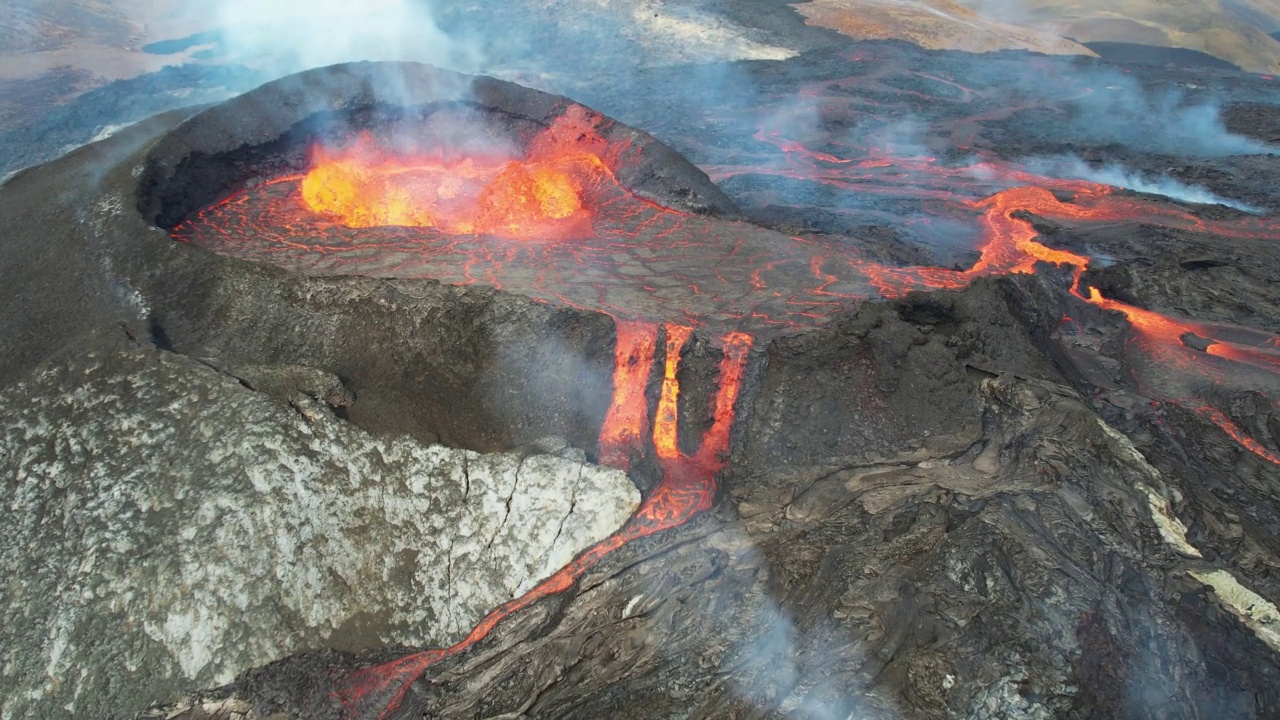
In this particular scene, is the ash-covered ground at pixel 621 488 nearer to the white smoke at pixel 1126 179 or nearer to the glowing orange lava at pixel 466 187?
the glowing orange lava at pixel 466 187

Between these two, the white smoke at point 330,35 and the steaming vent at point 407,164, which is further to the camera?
the white smoke at point 330,35

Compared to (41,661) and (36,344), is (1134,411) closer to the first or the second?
(41,661)

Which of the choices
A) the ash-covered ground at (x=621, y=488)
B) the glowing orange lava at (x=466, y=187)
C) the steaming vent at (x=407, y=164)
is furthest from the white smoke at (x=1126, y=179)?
the glowing orange lava at (x=466, y=187)

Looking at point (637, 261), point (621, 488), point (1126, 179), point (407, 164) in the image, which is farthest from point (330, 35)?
point (621, 488)

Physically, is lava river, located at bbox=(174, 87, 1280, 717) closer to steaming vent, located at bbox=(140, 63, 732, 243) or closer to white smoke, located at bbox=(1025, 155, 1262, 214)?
steaming vent, located at bbox=(140, 63, 732, 243)

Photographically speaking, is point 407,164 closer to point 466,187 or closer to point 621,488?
point 466,187

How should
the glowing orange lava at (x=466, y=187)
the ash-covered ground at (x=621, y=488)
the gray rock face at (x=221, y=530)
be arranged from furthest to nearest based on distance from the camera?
the glowing orange lava at (x=466, y=187), the gray rock face at (x=221, y=530), the ash-covered ground at (x=621, y=488)
